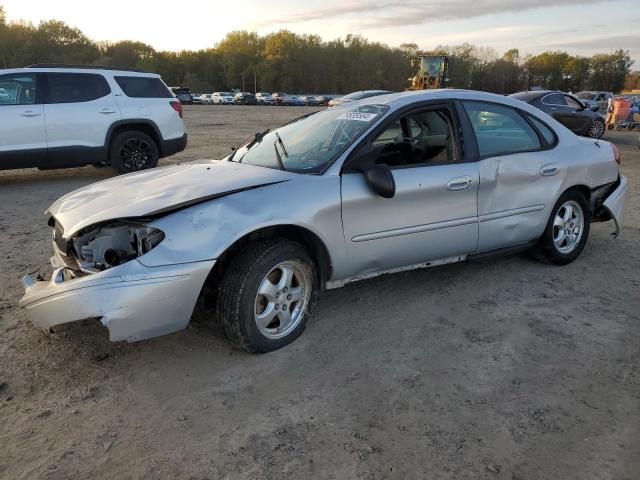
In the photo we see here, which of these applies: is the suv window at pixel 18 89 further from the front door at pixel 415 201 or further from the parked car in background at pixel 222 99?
the parked car in background at pixel 222 99

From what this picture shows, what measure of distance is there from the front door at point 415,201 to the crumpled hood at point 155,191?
59 cm

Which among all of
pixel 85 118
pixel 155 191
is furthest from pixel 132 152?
pixel 155 191

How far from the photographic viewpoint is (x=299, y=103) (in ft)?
218

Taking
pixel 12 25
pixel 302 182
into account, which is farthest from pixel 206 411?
pixel 12 25

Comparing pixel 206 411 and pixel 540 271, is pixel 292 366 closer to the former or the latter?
pixel 206 411

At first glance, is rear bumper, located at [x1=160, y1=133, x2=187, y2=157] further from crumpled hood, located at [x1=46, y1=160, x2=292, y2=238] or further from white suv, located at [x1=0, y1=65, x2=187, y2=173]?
crumpled hood, located at [x1=46, y1=160, x2=292, y2=238]

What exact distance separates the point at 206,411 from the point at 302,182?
1.50 meters

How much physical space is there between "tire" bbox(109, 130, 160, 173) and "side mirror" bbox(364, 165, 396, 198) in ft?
21.6

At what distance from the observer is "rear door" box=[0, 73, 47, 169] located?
786 centimetres

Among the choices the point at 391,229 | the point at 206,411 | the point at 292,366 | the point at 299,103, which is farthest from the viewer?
the point at 299,103

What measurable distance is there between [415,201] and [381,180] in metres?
0.43

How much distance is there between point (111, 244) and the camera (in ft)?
10.3

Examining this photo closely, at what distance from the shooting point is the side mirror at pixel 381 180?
345 centimetres

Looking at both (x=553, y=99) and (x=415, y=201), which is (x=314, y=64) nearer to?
(x=553, y=99)
